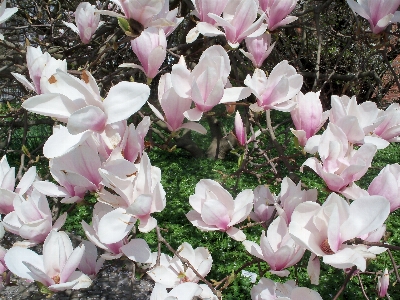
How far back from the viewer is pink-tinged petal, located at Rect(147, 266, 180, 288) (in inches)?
33.1

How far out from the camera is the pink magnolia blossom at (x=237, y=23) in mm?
871

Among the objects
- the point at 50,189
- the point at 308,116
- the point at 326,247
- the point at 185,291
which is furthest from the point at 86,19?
the point at 326,247

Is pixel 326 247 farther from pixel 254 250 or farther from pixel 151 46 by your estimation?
pixel 151 46

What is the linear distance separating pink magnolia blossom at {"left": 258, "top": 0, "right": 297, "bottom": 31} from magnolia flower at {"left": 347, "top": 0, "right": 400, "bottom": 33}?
14 centimetres

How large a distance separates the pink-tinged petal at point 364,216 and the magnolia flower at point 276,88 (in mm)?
262

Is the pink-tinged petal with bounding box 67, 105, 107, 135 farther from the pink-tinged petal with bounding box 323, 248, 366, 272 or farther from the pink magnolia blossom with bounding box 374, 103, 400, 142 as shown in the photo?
the pink magnolia blossom with bounding box 374, 103, 400, 142

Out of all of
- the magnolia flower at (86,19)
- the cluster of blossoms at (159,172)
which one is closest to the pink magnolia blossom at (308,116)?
the cluster of blossoms at (159,172)

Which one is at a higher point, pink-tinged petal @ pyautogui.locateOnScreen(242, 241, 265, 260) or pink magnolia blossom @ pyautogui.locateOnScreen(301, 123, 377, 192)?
pink magnolia blossom @ pyautogui.locateOnScreen(301, 123, 377, 192)

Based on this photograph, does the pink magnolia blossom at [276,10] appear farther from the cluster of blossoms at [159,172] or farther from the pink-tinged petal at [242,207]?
the pink-tinged petal at [242,207]

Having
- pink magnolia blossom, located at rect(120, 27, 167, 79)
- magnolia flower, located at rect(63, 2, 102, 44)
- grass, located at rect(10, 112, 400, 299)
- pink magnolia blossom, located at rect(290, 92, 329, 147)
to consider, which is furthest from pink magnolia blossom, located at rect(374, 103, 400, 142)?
magnolia flower, located at rect(63, 2, 102, 44)

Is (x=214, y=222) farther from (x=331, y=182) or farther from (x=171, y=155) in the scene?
(x=171, y=155)

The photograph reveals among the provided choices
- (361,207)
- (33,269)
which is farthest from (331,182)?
(33,269)

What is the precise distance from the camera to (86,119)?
2.01 ft

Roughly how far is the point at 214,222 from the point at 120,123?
275mm
